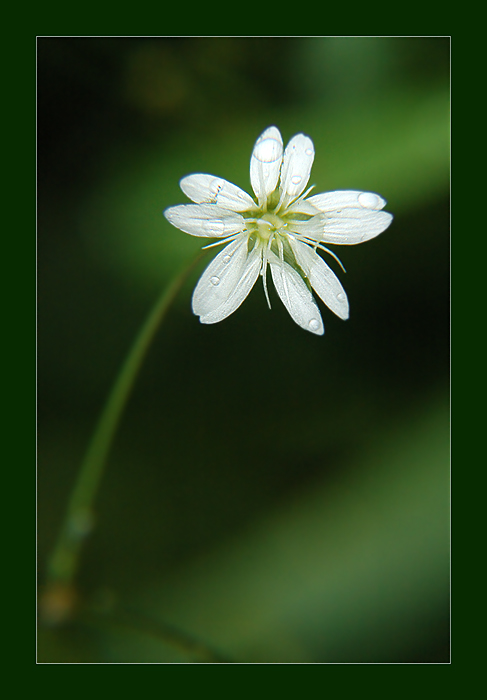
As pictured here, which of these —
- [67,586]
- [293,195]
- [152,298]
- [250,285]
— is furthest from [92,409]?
[293,195]

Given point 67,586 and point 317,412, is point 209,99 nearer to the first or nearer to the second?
point 317,412

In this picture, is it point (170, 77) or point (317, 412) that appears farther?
point (317, 412)

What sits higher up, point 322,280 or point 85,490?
point 322,280

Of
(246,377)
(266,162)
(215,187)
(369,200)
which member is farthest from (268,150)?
(246,377)

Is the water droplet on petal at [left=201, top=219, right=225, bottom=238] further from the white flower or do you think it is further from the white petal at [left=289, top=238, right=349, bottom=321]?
the white petal at [left=289, top=238, right=349, bottom=321]

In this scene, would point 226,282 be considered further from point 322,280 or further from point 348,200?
point 348,200
